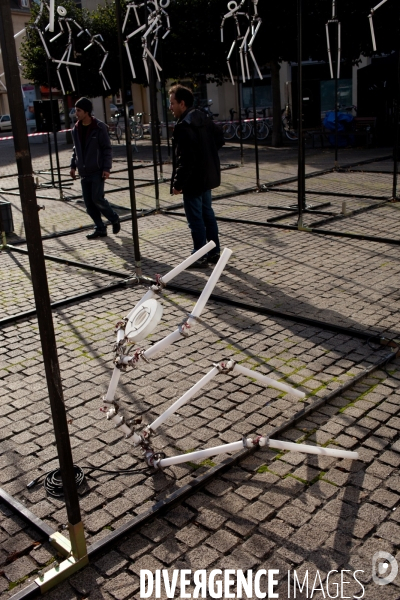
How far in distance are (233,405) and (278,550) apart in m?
1.47

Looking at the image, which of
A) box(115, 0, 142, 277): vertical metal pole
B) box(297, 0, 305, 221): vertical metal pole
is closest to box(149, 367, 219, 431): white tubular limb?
box(115, 0, 142, 277): vertical metal pole

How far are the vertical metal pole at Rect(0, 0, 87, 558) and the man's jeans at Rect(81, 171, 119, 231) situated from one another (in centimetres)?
691

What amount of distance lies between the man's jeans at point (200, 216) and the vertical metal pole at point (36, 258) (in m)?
4.77

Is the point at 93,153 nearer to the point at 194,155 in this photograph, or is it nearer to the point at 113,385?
the point at 194,155

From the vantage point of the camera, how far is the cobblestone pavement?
2.99 metres

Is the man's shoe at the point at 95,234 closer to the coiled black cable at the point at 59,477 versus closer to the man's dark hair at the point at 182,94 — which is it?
the man's dark hair at the point at 182,94

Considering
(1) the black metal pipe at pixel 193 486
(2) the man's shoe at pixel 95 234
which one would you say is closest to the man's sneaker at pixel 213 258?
(2) the man's shoe at pixel 95 234

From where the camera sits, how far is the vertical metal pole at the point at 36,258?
2434 millimetres

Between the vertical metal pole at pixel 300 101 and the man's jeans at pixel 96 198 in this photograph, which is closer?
the vertical metal pole at pixel 300 101

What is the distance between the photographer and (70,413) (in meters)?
4.41

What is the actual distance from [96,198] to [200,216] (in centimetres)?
249

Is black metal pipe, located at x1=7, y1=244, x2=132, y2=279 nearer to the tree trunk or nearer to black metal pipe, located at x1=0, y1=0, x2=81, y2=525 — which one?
black metal pipe, located at x1=0, y1=0, x2=81, y2=525

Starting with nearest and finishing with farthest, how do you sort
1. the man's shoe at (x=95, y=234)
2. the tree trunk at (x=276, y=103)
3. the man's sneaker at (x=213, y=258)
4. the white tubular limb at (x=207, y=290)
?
the white tubular limb at (x=207, y=290)
the man's sneaker at (x=213, y=258)
the man's shoe at (x=95, y=234)
the tree trunk at (x=276, y=103)

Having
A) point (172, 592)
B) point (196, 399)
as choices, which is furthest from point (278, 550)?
point (196, 399)
